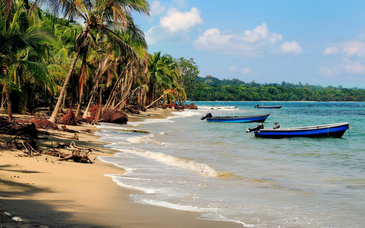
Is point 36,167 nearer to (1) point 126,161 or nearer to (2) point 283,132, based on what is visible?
(1) point 126,161

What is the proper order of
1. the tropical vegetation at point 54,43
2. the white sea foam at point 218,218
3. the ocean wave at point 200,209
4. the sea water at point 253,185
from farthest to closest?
the tropical vegetation at point 54,43, the sea water at point 253,185, the ocean wave at point 200,209, the white sea foam at point 218,218

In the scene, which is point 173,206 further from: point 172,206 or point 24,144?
point 24,144

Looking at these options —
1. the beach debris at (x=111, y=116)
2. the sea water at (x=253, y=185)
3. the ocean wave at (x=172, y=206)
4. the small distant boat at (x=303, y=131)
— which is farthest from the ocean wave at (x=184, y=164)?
the beach debris at (x=111, y=116)

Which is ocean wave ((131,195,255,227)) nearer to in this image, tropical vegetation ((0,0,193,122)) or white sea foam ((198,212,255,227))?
white sea foam ((198,212,255,227))

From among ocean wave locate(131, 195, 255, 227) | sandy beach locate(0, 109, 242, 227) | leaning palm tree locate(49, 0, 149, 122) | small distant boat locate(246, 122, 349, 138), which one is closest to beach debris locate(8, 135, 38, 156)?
sandy beach locate(0, 109, 242, 227)

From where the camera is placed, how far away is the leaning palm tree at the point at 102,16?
16969 mm

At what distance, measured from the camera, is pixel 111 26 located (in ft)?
62.3

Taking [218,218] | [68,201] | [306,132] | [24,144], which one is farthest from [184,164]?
[306,132]

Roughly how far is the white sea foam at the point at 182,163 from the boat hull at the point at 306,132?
11957mm

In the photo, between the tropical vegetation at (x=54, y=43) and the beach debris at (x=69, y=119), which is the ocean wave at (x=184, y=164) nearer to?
the tropical vegetation at (x=54, y=43)

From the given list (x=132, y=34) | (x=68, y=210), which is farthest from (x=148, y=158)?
(x=132, y=34)

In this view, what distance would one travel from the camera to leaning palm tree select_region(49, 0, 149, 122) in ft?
55.7

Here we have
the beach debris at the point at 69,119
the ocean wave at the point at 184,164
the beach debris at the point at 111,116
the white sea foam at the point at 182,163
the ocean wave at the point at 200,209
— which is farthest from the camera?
the beach debris at the point at 111,116

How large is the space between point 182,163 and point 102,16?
33.8 feet
